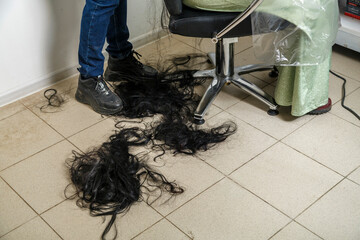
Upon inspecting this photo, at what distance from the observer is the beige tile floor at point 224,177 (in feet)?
6.26

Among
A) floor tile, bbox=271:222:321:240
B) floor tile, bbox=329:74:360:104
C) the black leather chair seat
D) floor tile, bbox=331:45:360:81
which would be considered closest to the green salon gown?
the black leather chair seat

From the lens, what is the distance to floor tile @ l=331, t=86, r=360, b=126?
8.02 feet

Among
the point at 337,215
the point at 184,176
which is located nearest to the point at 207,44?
the point at 184,176

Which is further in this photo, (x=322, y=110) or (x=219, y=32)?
(x=322, y=110)

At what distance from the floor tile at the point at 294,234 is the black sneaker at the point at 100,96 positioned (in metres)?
1.06

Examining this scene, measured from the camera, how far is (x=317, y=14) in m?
2.06

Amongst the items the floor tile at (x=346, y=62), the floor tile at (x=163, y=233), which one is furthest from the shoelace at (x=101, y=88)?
the floor tile at (x=346, y=62)

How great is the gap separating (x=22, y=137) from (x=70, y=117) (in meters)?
0.25

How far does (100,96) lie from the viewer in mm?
2543

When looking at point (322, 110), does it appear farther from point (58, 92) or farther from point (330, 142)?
point (58, 92)

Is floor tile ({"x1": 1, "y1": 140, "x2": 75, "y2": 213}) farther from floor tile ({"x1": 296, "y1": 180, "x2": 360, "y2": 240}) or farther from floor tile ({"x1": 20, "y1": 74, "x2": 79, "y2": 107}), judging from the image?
floor tile ({"x1": 296, "y1": 180, "x2": 360, "y2": 240})

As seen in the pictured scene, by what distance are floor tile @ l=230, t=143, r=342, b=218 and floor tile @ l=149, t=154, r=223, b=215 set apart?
11 cm

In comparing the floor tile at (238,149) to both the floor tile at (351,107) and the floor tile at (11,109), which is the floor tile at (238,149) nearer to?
the floor tile at (351,107)

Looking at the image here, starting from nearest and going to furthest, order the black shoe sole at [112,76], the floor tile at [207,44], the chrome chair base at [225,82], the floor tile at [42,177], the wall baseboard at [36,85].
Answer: the floor tile at [42,177] → the chrome chair base at [225,82] → the wall baseboard at [36,85] → the black shoe sole at [112,76] → the floor tile at [207,44]
